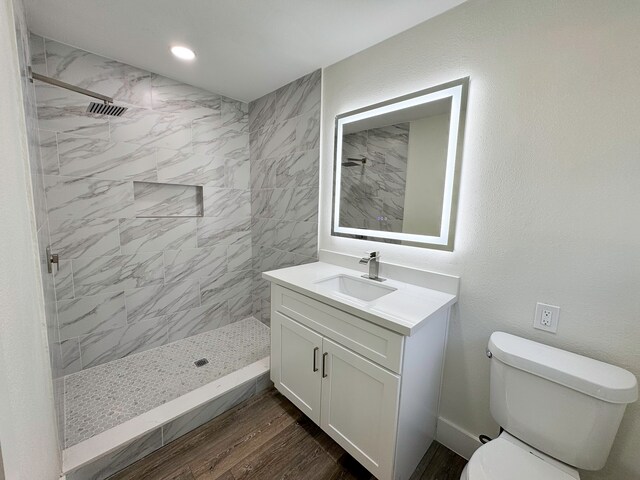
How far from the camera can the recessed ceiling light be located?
5.85 feet

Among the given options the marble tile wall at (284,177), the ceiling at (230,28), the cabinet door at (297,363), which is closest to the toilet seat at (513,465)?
the cabinet door at (297,363)

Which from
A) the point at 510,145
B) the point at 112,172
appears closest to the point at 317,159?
the point at 510,145

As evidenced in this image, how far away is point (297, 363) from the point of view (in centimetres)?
165

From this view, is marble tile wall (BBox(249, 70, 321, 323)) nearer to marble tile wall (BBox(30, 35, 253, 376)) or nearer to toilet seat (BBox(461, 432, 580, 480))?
marble tile wall (BBox(30, 35, 253, 376))

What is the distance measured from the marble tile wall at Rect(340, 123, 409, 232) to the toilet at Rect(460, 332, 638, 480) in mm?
919

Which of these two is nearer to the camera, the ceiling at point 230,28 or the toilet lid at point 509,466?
the toilet lid at point 509,466

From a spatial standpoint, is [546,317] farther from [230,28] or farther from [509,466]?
[230,28]

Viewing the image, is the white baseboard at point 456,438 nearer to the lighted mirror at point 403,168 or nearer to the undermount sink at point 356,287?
the undermount sink at point 356,287

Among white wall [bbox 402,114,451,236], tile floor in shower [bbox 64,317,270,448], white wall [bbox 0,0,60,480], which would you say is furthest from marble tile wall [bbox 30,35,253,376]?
white wall [bbox 402,114,451,236]

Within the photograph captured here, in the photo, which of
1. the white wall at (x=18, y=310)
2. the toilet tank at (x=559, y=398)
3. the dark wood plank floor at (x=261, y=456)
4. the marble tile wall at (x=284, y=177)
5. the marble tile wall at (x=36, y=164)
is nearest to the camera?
the white wall at (x=18, y=310)

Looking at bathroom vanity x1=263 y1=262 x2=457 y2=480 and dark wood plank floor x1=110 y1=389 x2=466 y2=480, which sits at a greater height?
bathroom vanity x1=263 y1=262 x2=457 y2=480

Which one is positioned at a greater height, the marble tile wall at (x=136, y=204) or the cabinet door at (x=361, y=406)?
the marble tile wall at (x=136, y=204)

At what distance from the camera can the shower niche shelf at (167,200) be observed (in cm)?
225

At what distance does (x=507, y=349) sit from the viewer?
1.13 metres
